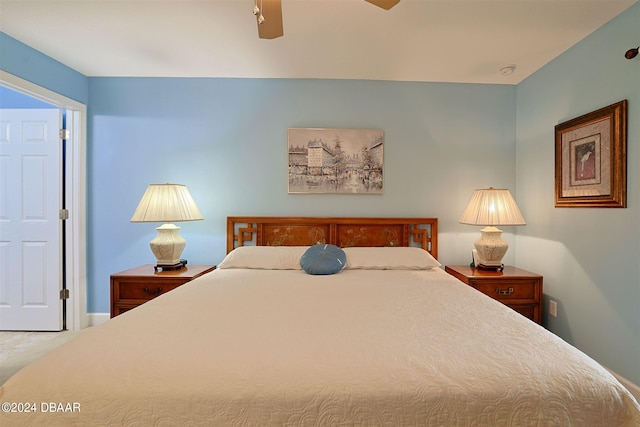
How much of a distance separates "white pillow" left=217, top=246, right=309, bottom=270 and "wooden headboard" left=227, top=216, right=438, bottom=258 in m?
0.31

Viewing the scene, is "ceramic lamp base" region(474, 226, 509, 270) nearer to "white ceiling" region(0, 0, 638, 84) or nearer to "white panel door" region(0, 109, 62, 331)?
"white ceiling" region(0, 0, 638, 84)

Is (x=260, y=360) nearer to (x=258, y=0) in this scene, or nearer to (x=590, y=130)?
(x=258, y=0)

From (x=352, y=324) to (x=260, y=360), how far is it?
0.44m

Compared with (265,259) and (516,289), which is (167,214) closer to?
(265,259)

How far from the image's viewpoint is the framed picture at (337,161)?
9.29ft

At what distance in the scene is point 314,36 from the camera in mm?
2113

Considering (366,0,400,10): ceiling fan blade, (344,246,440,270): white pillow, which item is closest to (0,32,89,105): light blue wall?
(366,0,400,10): ceiling fan blade

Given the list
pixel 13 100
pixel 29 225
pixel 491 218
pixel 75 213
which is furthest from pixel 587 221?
pixel 13 100

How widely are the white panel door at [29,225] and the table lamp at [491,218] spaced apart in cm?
377

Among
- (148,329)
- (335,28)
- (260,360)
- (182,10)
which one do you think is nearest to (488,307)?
(260,360)

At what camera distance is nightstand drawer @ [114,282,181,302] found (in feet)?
7.66

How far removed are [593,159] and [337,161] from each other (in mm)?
1904

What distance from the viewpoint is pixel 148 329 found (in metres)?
1.19

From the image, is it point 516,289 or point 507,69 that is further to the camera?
point 507,69
